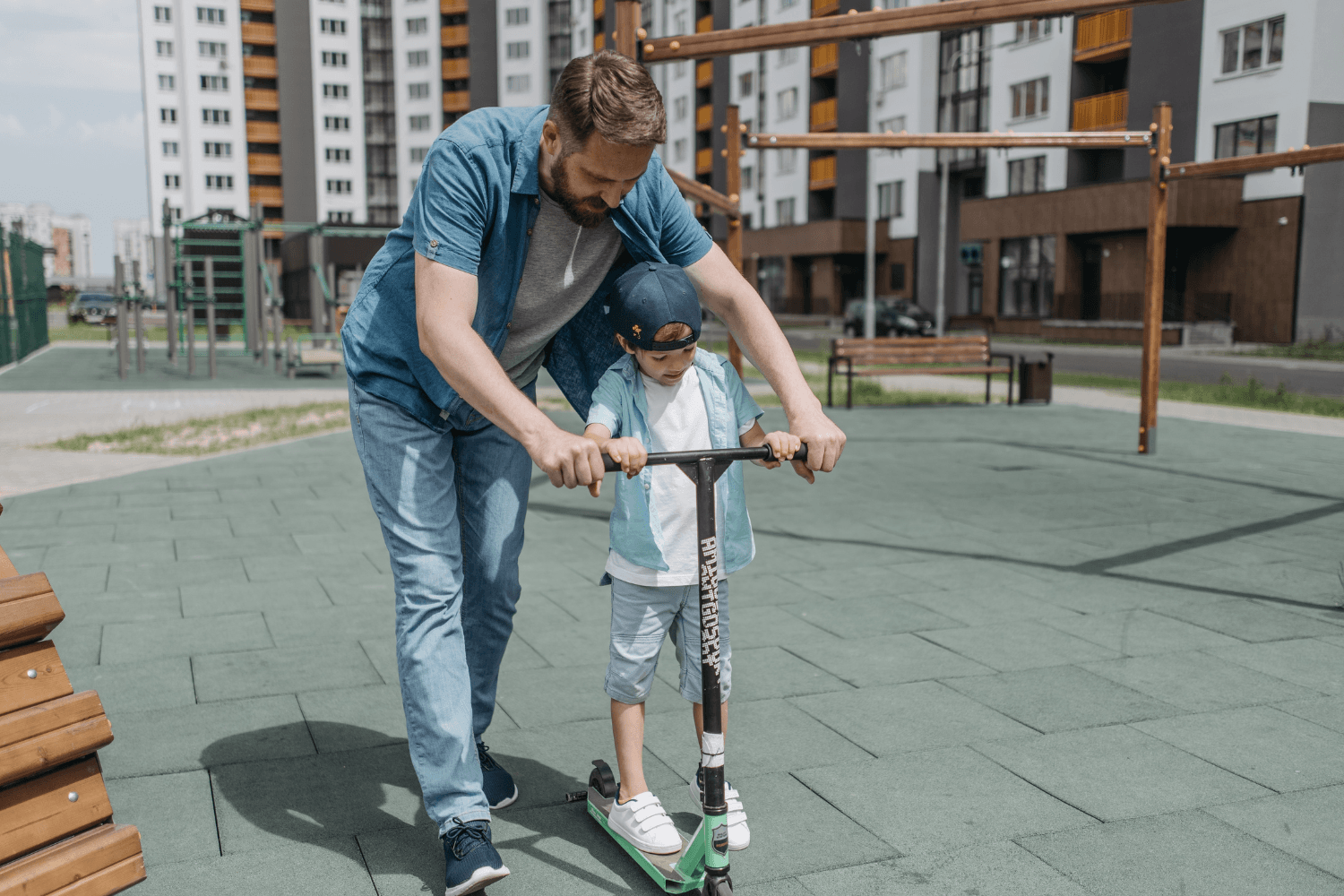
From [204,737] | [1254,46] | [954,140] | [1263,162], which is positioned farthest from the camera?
[1254,46]

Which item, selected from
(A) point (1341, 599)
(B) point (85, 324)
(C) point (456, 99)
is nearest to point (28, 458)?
(A) point (1341, 599)

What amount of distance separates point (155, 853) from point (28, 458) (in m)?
7.75

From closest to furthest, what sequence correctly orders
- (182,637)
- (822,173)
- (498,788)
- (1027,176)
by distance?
(498,788)
(182,637)
(1027,176)
(822,173)

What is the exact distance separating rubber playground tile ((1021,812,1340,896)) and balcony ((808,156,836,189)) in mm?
50953

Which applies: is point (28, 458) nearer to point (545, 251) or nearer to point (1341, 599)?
point (545, 251)

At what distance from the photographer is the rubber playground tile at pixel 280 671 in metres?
3.83

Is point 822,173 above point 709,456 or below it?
above

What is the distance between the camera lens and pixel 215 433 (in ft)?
36.2

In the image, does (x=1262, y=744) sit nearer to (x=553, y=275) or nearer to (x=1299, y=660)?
(x=1299, y=660)

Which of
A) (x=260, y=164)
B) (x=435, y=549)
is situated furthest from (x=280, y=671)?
(x=260, y=164)

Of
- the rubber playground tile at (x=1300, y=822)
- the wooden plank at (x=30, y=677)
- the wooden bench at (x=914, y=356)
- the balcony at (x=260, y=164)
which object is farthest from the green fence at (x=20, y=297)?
the balcony at (x=260, y=164)

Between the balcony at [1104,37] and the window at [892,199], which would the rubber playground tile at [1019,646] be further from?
the window at [892,199]

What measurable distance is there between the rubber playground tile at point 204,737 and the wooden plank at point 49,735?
1.26 m

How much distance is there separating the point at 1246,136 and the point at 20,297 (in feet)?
101
